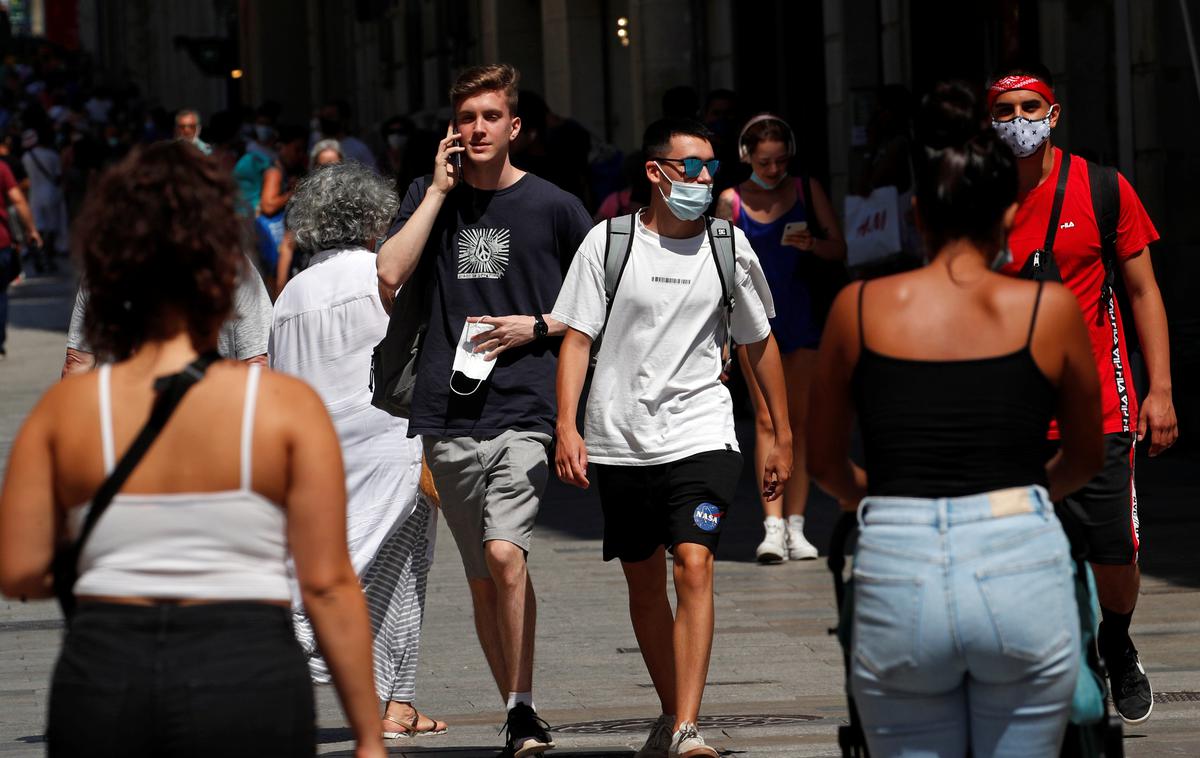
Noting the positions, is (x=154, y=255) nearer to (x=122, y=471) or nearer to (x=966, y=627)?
(x=122, y=471)

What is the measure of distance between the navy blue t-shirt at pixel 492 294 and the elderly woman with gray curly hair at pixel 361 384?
31 centimetres

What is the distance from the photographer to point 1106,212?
6.16 m

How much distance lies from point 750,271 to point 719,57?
13.7 m

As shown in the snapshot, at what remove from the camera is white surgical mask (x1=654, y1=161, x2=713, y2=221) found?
20.7 ft

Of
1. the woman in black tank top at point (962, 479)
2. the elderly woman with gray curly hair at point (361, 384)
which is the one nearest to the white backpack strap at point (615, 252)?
the elderly woman with gray curly hair at point (361, 384)

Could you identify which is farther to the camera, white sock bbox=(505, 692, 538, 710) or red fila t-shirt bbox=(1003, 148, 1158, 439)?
white sock bbox=(505, 692, 538, 710)

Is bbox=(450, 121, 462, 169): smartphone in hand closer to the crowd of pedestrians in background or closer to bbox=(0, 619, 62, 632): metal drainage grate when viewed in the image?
the crowd of pedestrians in background

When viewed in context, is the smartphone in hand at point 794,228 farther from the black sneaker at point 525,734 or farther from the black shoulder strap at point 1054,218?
the black sneaker at point 525,734

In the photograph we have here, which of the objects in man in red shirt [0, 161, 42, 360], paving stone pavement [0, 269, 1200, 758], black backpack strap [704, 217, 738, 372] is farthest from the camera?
man in red shirt [0, 161, 42, 360]

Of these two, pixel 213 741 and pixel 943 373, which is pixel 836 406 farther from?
pixel 213 741

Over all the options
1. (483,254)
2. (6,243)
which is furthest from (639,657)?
(6,243)

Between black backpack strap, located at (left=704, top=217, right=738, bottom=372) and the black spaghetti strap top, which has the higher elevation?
black backpack strap, located at (left=704, top=217, right=738, bottom=372)

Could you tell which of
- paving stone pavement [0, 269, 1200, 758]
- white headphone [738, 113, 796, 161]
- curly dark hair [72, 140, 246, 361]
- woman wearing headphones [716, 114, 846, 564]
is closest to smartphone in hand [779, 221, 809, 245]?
woman wearing headphones [716, 114, 846, 564]

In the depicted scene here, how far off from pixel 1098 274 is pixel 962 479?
8.12 feet
